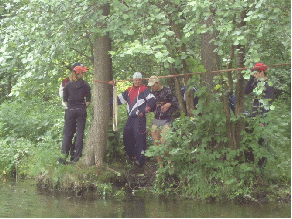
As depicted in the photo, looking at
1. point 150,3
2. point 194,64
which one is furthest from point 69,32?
point 194,64

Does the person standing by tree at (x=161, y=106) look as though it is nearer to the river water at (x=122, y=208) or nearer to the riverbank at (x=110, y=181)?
the riverbank at (x=110, y=181)

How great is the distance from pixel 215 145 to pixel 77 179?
2558 mm

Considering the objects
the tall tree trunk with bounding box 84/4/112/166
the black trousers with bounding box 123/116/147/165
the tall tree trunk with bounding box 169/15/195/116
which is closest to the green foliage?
the tall tree trunk with bounding box 169/15/195/116

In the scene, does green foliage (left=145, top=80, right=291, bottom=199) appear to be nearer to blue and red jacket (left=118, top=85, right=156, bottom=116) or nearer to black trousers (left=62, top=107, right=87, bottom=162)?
blue and red jacket (left=118, top=85, right=156, bottom=116)

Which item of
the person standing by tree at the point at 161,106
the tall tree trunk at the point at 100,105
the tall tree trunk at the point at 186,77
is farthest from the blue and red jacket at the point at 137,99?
the tall tree trunk at the point at 186,77

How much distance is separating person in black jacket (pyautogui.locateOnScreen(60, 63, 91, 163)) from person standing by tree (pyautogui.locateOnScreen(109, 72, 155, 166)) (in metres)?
0.71

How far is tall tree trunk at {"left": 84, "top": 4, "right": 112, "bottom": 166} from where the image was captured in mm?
9867

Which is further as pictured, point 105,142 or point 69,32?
point 105,142

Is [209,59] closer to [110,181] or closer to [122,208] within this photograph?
[110,181]

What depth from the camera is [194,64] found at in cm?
855

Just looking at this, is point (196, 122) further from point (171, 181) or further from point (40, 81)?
point (40, 81)

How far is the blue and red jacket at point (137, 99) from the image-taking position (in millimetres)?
9633

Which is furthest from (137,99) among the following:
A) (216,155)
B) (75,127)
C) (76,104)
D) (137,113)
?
(216,155)

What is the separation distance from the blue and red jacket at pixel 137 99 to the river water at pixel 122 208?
6.09 ft
